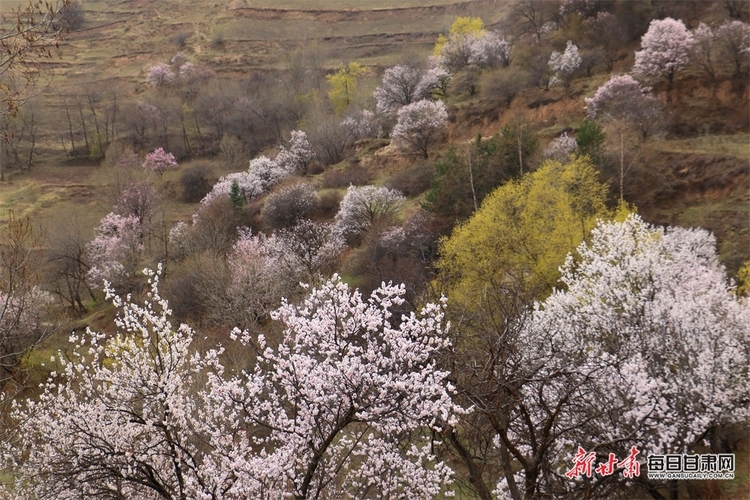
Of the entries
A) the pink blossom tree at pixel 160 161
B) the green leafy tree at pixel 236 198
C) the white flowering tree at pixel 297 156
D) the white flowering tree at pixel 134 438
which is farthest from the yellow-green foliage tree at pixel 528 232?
the pink blossom tree at pixel 160 161

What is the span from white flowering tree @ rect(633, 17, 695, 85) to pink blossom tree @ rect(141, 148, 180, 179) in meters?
50.4

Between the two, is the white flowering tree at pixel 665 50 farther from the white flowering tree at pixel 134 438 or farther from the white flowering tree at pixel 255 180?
the white flowering tree at pixel 134 438

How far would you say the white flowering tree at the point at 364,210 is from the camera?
1406 inches

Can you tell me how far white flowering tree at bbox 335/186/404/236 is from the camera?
35.7m

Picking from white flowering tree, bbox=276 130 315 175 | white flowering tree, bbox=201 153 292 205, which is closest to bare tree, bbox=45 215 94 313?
white flowering tree, bbox=201 153 292 205

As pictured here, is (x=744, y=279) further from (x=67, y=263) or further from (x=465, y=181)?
(x=67, y=263)

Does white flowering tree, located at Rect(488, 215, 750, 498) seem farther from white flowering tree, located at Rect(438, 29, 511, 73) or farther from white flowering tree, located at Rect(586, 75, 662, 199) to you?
white flowering tree, located at Rect(438, 29, 511, 73)

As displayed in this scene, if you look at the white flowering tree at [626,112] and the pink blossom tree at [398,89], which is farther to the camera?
the pink blossom tree at [398,89]

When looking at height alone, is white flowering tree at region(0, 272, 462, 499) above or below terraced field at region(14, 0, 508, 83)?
below

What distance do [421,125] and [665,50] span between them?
18240mm

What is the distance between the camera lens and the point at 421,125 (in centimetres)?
4366

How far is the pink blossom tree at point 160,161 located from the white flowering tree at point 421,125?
31816mm

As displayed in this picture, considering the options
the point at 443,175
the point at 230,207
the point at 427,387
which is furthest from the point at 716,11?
the point at 427,387

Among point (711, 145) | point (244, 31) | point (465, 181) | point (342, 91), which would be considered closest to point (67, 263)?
point (465, 181)
